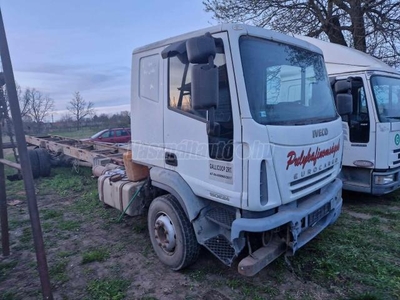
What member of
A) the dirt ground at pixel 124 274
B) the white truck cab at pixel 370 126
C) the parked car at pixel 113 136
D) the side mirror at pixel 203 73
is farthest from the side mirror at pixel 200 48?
the parked car at pixel 113 136

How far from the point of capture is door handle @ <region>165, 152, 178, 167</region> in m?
3.19

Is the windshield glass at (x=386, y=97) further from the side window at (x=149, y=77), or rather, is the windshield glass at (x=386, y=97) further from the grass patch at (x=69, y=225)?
the grass patch at (x=69, y=225)

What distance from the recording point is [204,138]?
2.78 meters

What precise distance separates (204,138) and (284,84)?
102 centimetres

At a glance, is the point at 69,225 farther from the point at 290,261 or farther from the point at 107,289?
the point at 290,261

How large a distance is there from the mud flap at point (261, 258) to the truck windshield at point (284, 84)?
3.92 ft

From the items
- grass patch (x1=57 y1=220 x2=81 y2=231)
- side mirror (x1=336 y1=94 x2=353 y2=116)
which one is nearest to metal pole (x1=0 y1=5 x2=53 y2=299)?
grass patch (x1=57 y1=220 x2=81 y2=231)

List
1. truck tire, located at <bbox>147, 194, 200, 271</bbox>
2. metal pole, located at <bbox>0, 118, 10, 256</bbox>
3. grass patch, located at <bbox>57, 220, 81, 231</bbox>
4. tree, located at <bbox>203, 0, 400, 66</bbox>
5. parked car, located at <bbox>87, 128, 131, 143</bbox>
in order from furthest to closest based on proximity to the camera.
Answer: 1. parked car, located at <bbox>87, 128, 131, 143</bbox>
2. tree, located at <bbox>203, 0, 400, 66</bbox>
3. grass patch, located at <bbox>57, 220, 81, 231</bbox>
4. metal pole, located at <bbox>0, 118, 10, 256</bbox>
5. truck tire, located at <bbox>147, 194, 200, 271</bbox>

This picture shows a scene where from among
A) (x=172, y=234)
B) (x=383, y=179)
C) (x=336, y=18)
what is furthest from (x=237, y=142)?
(x=336, y=18)

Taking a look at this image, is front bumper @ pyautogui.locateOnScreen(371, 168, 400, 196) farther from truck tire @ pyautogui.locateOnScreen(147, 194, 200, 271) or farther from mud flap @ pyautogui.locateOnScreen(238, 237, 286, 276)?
truck tire @ pyautogui.locateOnScreen(147, 194, 200, 271)

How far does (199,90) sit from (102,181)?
9.98 feet

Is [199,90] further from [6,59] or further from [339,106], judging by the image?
[339,106]

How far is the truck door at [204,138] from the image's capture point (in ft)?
8.39

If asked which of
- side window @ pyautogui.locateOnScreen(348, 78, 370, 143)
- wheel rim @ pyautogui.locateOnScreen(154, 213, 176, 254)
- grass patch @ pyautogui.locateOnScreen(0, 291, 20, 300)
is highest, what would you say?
side window @ pyautogui.locateOnScreen(348, 78, 370, 143)
